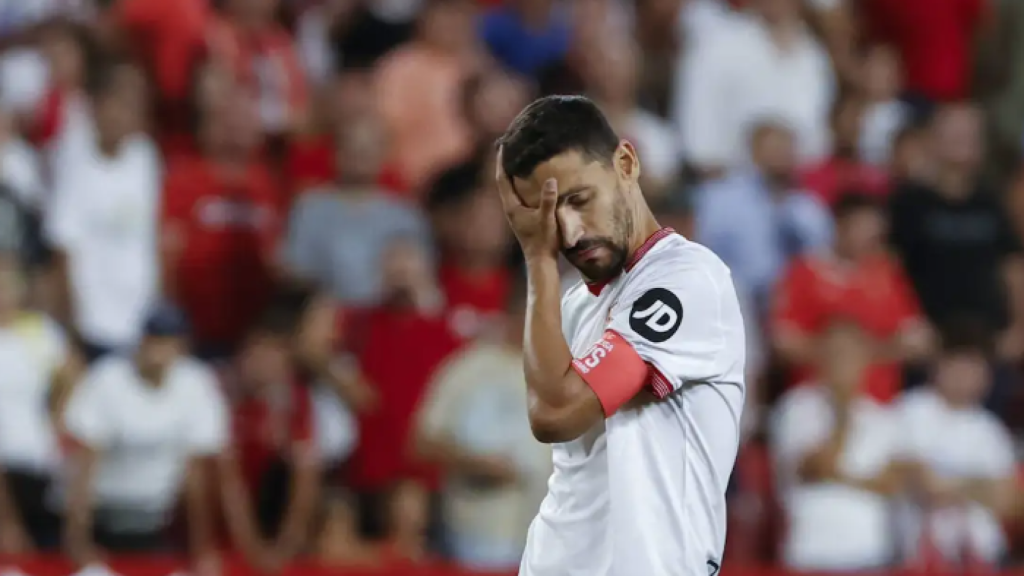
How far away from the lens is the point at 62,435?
7.47 meters

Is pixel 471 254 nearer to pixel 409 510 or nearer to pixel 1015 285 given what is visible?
pixel 409 510

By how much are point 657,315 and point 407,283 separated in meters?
4.69

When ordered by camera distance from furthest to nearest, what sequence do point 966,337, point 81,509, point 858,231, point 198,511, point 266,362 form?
point 858,231 < point 966,337 < point 266,362 < point 198,511 < point 81,509

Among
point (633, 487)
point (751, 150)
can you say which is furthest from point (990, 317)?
point (633, 487)

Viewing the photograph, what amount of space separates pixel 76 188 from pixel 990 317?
481 cm

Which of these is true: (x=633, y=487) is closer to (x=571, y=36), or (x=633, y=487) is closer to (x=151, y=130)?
(x=151, y=130)

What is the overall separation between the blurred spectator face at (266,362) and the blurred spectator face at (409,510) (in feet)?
2.42

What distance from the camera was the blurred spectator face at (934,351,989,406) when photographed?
8500mm

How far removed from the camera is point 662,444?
11.5 ft

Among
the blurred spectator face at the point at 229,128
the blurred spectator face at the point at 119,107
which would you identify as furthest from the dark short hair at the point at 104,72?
the blurred spectator face at the point at 229,128

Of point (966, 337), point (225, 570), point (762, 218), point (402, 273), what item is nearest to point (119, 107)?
point (402, 273)

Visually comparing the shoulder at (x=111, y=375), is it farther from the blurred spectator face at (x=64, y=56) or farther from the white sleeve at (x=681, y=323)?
the white sleeve at (x=681, y=323)

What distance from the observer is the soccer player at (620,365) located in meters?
3.42

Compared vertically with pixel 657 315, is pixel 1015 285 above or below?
above
